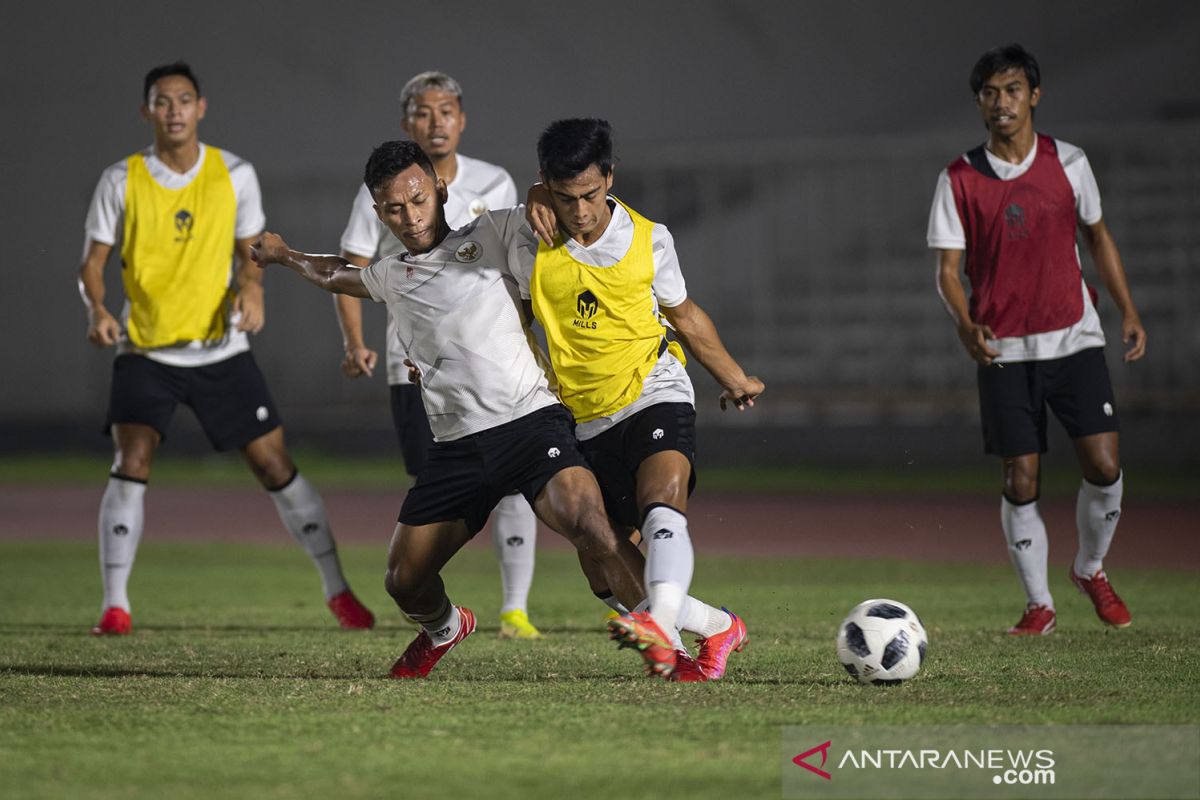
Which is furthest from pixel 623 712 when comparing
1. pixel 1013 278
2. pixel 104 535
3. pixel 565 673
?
pixel 104 535

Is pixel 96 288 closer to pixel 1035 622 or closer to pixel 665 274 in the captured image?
pixel 665 274

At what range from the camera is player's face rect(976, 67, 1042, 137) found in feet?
21.6

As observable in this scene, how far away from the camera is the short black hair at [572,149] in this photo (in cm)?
487

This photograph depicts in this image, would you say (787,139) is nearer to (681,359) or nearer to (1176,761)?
(681,359)

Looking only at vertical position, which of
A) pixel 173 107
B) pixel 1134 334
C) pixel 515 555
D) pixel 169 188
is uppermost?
pixel 173 107

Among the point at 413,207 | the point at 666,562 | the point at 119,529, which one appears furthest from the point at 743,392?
the point at 119,529

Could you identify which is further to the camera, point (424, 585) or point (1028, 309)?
point (1028, 309)

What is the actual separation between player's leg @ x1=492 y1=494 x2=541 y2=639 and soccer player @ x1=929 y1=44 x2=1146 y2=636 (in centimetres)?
200

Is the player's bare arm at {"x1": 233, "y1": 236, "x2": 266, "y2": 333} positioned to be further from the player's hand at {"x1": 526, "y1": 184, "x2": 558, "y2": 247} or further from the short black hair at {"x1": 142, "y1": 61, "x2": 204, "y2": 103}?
the player's hand at {"x1": 526, "y1": 184, "x2": 558, "y2": 247}

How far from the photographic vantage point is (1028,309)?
6.64 metres

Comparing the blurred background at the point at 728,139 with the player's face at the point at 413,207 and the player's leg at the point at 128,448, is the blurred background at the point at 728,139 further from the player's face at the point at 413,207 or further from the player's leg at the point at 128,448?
the player's face at the point at 413,207

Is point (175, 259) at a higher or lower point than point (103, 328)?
higher

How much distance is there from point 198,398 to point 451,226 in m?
1.39

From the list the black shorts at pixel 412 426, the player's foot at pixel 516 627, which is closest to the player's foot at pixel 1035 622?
the player's foot at pixel 516 627
